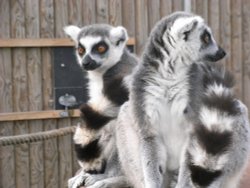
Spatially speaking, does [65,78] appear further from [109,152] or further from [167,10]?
[109,152]

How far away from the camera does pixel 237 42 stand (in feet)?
23.3

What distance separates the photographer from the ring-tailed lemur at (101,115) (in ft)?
12.2

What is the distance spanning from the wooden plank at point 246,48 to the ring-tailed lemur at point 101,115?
9.41ft

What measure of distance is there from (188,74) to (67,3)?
3.44 meters

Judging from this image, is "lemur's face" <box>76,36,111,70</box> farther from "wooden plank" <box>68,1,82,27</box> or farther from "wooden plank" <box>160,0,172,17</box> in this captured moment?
"wooden plank" <box>160,0,172,17</box>

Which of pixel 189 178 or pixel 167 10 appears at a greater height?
pixel 167 10

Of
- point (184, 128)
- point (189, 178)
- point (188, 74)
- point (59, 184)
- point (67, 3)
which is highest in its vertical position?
point (67, 3)

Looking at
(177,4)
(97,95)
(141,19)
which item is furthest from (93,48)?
(177,4)

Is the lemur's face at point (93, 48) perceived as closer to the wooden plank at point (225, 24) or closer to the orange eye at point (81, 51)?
the orange eye at point (81, 51)

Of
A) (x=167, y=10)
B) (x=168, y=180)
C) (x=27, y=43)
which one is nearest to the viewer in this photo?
(x=168, y=180)

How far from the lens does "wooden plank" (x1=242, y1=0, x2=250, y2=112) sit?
711 centimetres

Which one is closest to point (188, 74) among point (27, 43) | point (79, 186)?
point (79, 186)

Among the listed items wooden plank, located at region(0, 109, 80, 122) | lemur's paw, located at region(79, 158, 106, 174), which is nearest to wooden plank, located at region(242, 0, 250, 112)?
wooden plank, located at region(0, 109, 80, 122)

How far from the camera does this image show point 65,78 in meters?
6.42
